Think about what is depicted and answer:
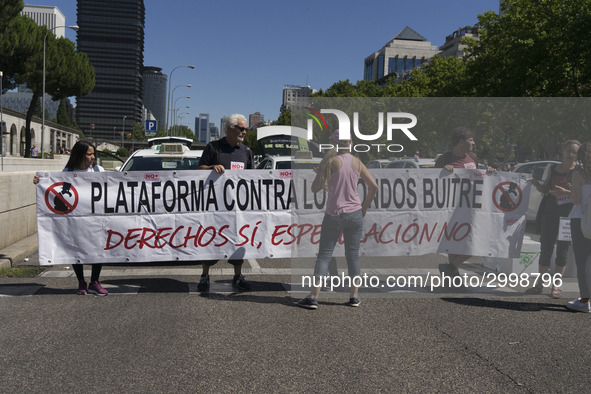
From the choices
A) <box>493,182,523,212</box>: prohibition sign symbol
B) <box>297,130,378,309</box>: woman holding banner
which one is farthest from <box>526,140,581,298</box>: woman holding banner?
<box>297,130,378,309</box>: woman holding banner

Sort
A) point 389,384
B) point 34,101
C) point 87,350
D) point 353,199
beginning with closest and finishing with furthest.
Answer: point 389,384, point 87,350, point 353,199, point 34,101

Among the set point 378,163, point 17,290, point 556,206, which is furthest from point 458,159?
point 17,290

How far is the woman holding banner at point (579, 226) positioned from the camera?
6801 mm

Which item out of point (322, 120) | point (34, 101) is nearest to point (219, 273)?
point (322, 120)

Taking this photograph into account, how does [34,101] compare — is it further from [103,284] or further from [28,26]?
[103,284]

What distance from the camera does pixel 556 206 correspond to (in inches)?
291

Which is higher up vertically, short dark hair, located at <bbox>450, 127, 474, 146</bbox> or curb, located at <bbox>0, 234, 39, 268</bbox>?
short dark hair, located at <bbox>450, 127, 474, 146</bbox>

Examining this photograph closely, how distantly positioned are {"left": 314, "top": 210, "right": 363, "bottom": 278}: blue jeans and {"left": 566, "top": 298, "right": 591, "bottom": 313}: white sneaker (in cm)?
244

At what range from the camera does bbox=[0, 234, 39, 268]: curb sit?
8.78 meters

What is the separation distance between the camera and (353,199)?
22.2 feet

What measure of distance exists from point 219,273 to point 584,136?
5.24 meters

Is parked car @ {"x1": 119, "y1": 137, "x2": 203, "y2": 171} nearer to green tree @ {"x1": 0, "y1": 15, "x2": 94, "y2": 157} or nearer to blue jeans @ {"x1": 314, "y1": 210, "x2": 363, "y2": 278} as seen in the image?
blue jeans @ {"x1": 314, "y1": 210, "x2": 363, "y2": 278}

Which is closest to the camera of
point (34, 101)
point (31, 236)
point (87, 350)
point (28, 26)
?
point (87, 350)

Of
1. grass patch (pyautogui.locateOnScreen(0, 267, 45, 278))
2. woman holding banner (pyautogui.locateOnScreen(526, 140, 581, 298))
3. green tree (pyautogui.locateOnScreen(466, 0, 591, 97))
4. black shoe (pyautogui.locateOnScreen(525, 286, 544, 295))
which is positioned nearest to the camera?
woman holding banner (pyautogui.locateOnScreen(526, 140, 581, 298))
